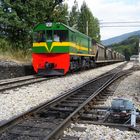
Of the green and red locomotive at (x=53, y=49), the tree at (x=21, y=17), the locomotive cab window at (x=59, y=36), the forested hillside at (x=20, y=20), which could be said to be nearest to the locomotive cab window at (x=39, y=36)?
the green and red locomotive at (x=53, y=49)

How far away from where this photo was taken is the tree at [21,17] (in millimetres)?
27578

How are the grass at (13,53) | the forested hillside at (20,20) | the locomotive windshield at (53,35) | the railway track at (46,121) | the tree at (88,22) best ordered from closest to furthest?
the railway track at (46,121)
the locomotive windshield at (53,35)
the grass at (13,53)
the forested hillside at (20,20)
the tree at (88,22)

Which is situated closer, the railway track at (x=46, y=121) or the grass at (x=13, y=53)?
the railway track at (x=46, y=121)

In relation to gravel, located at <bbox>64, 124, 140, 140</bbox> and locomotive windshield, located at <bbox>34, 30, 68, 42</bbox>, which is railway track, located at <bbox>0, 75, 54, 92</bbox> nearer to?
locomotive windshield, located at <bbox>34, 30, 68, 42</bbox>

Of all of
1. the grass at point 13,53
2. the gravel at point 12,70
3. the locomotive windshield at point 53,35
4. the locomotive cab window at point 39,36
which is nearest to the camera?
the gravel at point 12,70

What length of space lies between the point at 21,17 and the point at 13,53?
13.6 ft

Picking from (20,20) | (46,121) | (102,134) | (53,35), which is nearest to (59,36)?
(53,35)

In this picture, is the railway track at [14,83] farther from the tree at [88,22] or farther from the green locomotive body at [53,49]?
the tree at [88,22]

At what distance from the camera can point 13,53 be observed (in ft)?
85.9

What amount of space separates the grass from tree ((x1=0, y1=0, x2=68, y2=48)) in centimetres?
105

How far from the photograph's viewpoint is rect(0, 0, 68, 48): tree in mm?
27578

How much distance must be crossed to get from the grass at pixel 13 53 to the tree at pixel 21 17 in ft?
3.46

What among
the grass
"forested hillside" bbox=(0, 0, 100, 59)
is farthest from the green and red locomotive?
"forested hillside" bbox=(0, 0, 100, 59)

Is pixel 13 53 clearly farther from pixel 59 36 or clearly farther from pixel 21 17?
pixel 59 36
